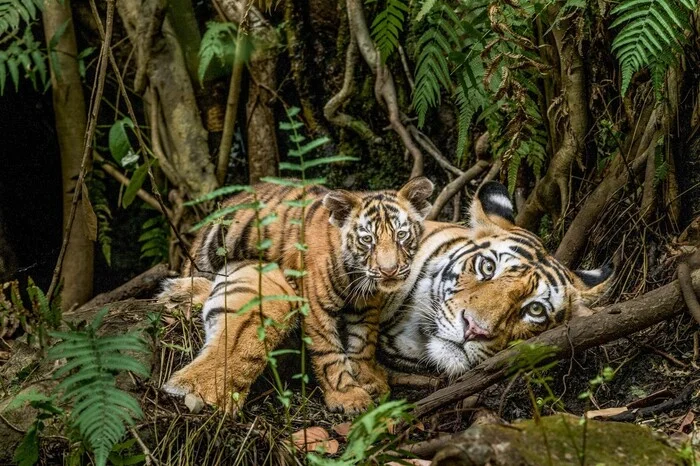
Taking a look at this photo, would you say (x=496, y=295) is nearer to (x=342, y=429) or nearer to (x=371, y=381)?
(x=371, y=381)

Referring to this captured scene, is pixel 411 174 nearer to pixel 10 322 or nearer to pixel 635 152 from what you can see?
pixel 635 152

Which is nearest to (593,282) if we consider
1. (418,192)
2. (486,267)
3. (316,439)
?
(486,267)

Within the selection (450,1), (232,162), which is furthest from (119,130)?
(450,1)

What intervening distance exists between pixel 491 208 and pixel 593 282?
2.53ft

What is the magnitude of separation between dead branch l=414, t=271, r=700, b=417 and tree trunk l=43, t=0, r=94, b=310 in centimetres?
359

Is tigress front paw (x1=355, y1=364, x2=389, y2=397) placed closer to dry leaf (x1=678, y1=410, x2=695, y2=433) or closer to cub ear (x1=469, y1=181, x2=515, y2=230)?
cub ear (x1=469, y1=181, x2=515, y2=230)

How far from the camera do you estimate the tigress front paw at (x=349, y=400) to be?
3.99 metres

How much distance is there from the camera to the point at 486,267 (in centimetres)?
424

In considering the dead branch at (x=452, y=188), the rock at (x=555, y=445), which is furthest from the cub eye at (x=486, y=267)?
the rock at (x=555, y=445)

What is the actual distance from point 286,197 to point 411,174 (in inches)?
47.2

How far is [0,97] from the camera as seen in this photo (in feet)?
20.8

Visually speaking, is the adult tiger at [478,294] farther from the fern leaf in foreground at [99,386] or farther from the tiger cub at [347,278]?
the fern leaf in foreground at [99,386]

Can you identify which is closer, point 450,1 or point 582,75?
point 582,75

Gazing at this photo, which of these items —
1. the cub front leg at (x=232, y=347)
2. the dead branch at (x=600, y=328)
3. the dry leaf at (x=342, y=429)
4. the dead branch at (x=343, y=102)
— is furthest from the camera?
the dead branch at (x=343, y=102)
